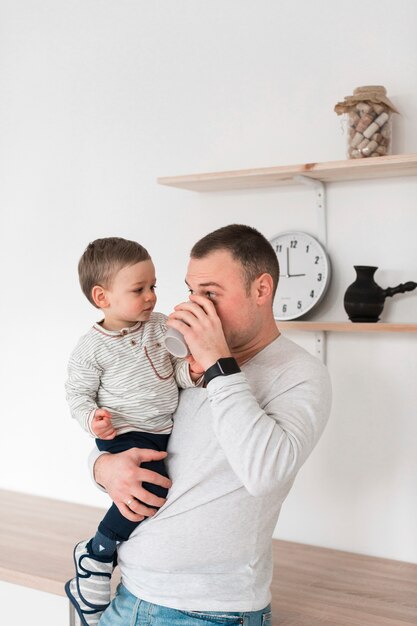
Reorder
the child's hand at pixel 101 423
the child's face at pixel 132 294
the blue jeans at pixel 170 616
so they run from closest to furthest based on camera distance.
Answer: the blue jeans at pixel 170 616 < the child's hand at pixel 101 423 < the child's face at pixel 132 294

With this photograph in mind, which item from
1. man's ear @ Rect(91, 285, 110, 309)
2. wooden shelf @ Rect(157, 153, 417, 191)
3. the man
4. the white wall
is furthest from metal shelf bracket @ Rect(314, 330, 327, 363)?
man's ear @ Rect(91, 285, 110, 309)

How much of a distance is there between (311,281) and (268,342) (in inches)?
27.3

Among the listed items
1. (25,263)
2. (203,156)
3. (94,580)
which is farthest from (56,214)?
(94,580)

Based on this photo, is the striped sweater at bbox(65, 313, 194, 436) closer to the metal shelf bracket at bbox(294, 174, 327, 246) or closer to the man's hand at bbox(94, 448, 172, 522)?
the man's hand at bbox(94, 448, 172, 522)

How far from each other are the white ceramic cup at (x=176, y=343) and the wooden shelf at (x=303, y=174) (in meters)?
0.78

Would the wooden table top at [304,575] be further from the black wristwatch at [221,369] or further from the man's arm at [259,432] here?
the black wristwatch at [221,369]

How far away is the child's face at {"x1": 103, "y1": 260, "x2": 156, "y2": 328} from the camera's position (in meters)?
1.80

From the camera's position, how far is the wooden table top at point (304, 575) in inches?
76.2

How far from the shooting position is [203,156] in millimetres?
2633

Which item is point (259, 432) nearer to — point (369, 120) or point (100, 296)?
point (100, 296)

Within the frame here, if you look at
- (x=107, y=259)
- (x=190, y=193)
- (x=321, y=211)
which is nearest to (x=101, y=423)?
(x=107, y=259)

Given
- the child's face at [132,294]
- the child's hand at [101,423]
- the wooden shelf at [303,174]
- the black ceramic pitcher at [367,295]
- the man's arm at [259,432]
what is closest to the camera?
the man's arm at [259,432]

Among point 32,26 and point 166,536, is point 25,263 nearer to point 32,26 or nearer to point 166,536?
point 32,26

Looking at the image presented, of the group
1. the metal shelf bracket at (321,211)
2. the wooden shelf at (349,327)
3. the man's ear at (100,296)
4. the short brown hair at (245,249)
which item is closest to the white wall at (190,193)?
the metal shelf bracket at (321,211)
